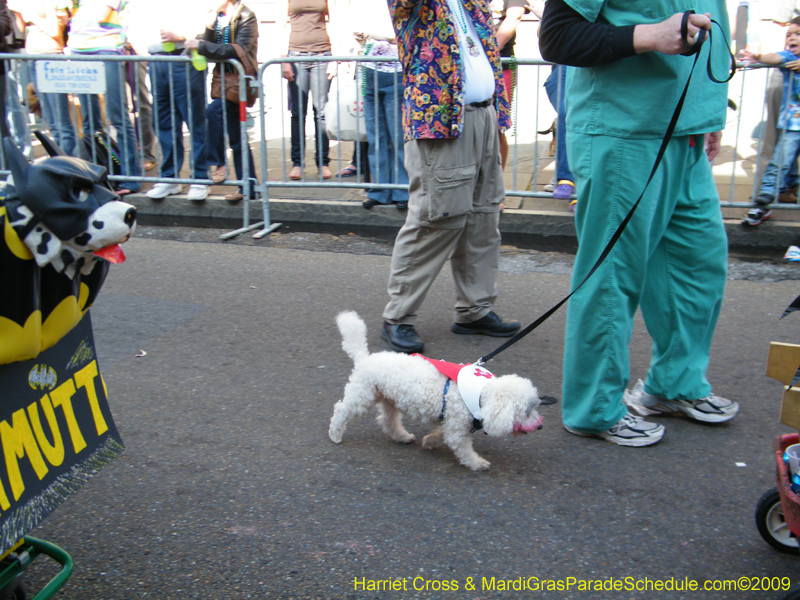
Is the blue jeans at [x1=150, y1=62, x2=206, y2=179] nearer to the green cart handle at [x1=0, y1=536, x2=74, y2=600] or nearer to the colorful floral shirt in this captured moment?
the colorful floral shirt

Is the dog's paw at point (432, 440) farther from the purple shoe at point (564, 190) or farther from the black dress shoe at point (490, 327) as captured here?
the purple shoe at point (564, 190)

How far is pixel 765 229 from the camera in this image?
18.6 feet

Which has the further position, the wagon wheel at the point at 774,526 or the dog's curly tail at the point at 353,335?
the dog's curly tail at the point at 353,335

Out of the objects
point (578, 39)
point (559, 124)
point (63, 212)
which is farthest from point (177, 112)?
point (63, 212)

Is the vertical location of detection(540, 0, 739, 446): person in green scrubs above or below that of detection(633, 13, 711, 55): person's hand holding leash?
below

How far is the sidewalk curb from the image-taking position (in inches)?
225

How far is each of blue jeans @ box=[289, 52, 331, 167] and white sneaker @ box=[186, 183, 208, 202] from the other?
919 millimetres

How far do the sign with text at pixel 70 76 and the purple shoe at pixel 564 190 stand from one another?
4198mm

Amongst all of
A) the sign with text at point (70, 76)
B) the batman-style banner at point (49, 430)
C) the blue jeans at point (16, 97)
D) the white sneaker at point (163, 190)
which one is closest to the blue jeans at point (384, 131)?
the white sneaker at point (163, 190)

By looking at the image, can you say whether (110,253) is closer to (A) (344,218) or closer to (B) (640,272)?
(B) (640,272)

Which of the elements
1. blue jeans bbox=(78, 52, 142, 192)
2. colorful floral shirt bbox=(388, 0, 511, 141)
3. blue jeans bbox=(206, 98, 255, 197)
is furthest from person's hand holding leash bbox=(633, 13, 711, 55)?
blue jeans bbox=(78, 52, 142, 192)

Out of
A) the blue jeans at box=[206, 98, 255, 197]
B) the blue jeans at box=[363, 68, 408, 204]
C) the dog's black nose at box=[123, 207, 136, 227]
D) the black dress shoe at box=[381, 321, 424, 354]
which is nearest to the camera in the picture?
the dog's black nose at box=[123, 207, 136, 227]

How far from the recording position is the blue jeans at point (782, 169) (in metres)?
5.73

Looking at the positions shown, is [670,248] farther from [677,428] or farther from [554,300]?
[554,300]
